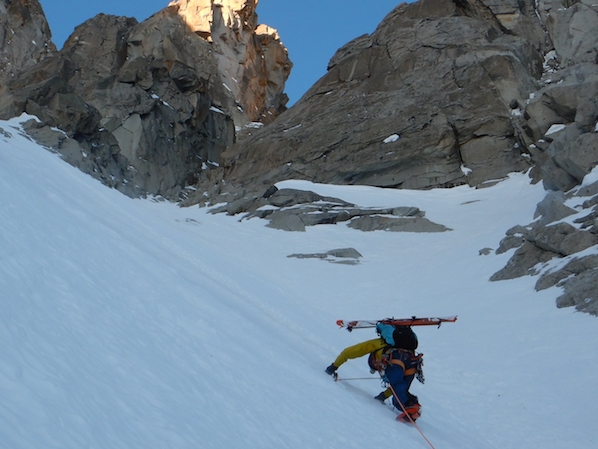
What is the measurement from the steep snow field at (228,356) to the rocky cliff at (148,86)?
114 ft

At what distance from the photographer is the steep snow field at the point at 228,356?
Answer: 423 centimetres

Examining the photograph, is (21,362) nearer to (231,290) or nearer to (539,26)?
(231,290)

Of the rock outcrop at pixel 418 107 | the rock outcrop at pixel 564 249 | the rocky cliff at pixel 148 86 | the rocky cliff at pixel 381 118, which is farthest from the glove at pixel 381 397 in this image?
the rocky cliff at pixel 148 86

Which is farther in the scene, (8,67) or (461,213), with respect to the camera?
(8,67)

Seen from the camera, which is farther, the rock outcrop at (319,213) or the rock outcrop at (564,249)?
the rock outcrop at (319,213)

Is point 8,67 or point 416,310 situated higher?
point 8,67

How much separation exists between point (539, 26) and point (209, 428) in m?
57.6

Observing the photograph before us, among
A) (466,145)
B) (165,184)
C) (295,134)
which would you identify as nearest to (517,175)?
(466,145)

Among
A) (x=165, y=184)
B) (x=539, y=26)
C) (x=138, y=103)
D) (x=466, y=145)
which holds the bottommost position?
(x=165, y=184)

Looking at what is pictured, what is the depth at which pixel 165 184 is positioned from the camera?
63438 millimetres

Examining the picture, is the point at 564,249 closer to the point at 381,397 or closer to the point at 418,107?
the point at 381,397

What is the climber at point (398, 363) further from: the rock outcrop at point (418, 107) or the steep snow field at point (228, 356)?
the rock outcrop at point (418, 107)

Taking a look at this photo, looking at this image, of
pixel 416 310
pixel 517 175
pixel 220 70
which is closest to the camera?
pixel 416 310

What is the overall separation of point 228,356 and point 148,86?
6469 centimetres
